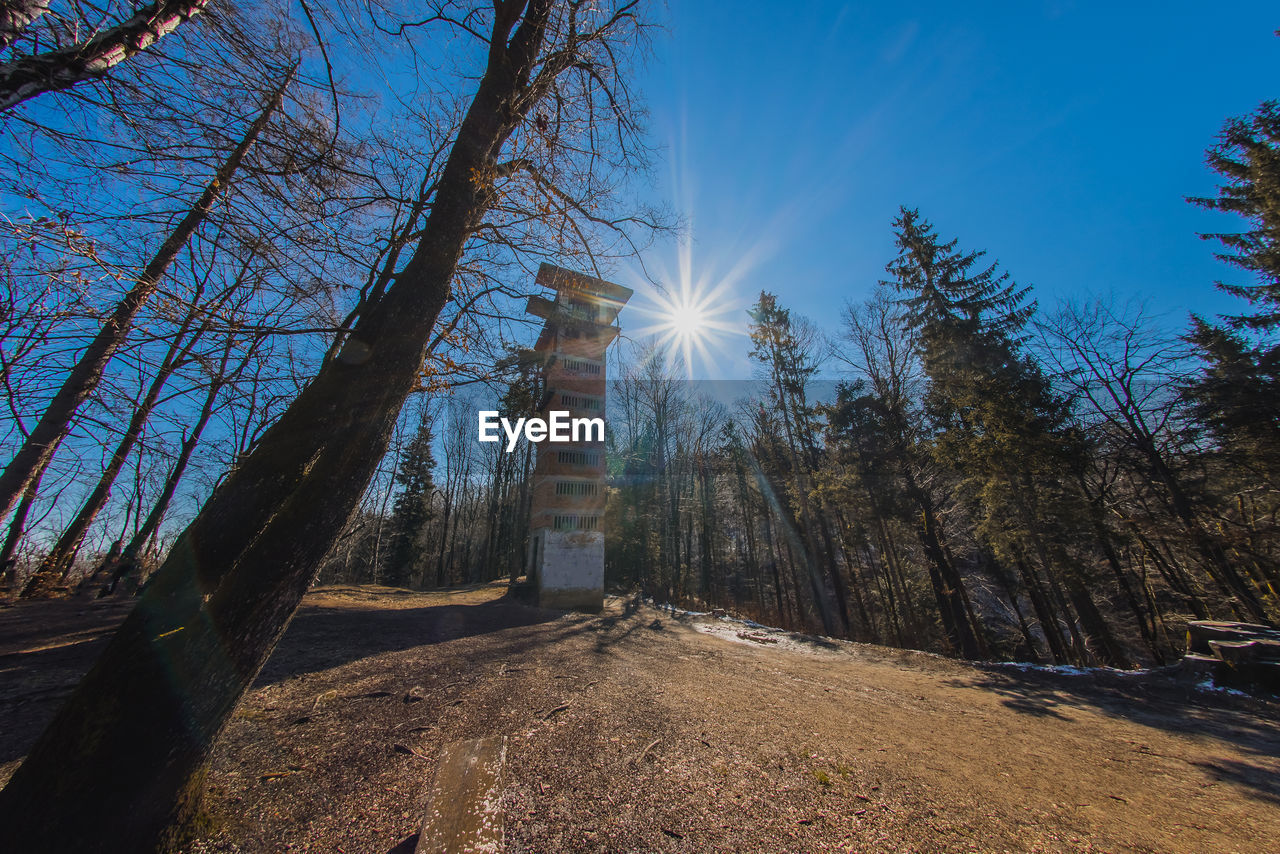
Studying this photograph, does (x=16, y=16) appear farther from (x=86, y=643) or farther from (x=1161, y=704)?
(x=1161, y=704)

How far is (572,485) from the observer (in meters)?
14.7

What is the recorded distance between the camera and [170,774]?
145cm

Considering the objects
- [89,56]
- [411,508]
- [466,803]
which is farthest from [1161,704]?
[411,508]

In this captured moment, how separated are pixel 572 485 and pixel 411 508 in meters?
18.7

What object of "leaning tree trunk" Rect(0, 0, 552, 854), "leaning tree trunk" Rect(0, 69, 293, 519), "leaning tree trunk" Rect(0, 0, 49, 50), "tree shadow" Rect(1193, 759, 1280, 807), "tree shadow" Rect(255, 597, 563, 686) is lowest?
"tree shadow" Rect(1193, 759, 1280, 807)

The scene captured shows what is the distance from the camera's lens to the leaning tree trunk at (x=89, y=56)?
2.46 m

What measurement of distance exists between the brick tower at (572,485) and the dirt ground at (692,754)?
7.94 meters

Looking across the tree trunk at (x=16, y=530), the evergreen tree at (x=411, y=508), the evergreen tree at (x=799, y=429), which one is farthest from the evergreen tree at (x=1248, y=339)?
the evergreen tree at (x=411, y=508)

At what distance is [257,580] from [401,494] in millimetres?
29818

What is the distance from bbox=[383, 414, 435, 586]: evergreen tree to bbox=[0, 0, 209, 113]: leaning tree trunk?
26.1 metres

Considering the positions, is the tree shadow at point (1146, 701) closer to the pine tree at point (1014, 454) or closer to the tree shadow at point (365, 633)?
the pine tree at point (1014, 454)

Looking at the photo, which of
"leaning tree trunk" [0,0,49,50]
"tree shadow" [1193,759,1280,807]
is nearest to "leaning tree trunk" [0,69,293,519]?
"leaning tree trunk" [0,0,49,50]

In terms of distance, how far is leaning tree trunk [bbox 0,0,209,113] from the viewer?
2.46m

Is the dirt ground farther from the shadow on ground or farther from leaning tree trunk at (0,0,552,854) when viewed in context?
leaning tree trunk at (0,0,552,854)
